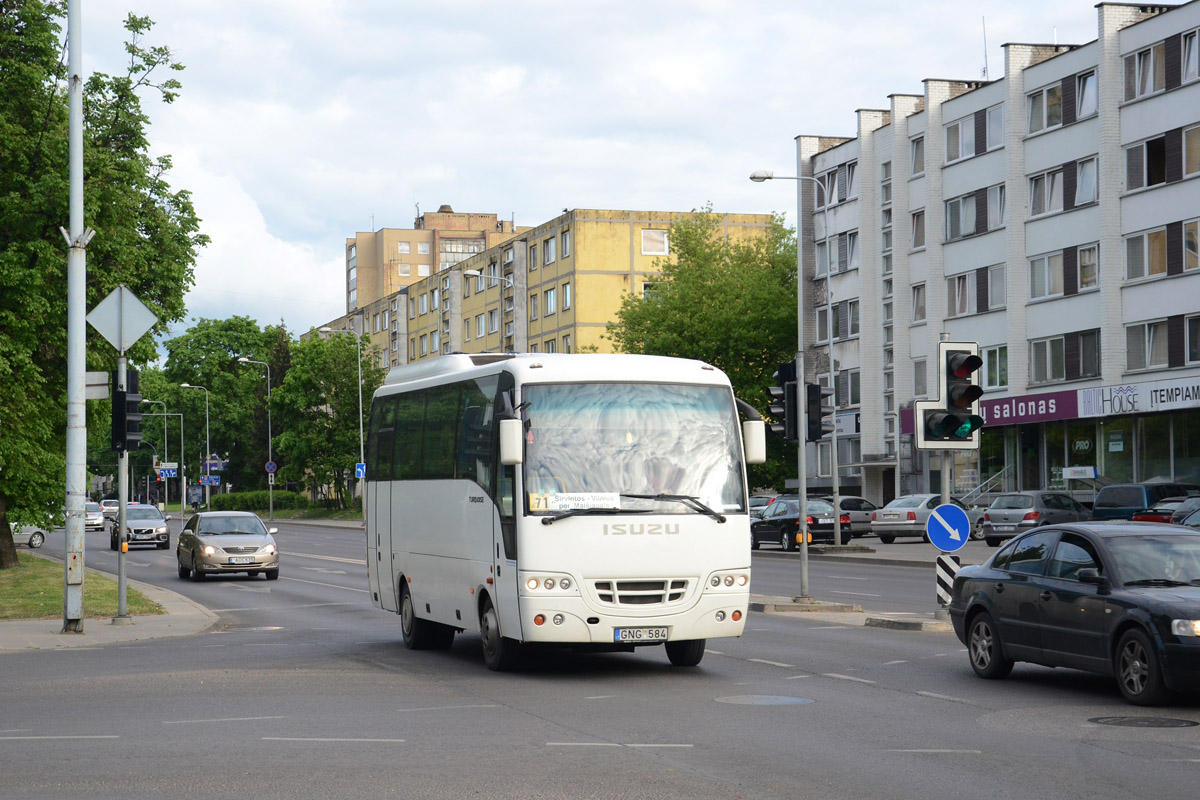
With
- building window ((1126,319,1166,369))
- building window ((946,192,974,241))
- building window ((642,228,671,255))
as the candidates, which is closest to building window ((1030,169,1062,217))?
building window ((946,192,974,241))

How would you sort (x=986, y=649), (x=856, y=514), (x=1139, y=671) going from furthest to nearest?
(x=856, y=514) → (x=986, y=649) → (x=1139, y=671)

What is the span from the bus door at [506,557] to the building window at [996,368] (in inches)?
1698

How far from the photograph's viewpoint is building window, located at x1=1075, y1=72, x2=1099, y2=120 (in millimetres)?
49938

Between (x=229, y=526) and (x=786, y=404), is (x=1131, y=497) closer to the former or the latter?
(x=786, y=404)

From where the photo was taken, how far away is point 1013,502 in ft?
146

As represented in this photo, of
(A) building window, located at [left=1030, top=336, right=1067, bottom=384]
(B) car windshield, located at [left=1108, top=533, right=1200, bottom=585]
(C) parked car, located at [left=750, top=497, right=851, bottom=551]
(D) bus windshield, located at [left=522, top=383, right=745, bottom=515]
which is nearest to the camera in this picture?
(B) car windshield, located at [left=1108, top=533, right=1200, bottom=585]

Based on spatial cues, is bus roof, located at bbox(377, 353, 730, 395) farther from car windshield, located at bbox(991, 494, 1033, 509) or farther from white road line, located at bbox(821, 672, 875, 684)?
car windshield, located at bbox(991, 494, 1033, 509)

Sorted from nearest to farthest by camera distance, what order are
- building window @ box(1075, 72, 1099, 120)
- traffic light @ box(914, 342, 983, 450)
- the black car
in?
the black car < traffic light @ box(914, 342, 983, 450) < building window @ box(1075, 72, 1099, 120)

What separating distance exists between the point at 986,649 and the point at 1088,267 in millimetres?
39421

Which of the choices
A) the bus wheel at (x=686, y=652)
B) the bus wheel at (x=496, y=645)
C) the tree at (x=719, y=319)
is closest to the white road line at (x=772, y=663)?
the bus wheel at (x=686, y=652)

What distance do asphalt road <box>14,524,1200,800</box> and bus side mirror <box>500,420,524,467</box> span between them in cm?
199

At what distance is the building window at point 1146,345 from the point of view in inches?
1861

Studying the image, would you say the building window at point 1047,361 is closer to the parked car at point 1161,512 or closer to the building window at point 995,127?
the building window at point 995,127

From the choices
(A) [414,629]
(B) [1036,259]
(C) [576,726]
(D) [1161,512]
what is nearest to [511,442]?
(C) [576,726]
